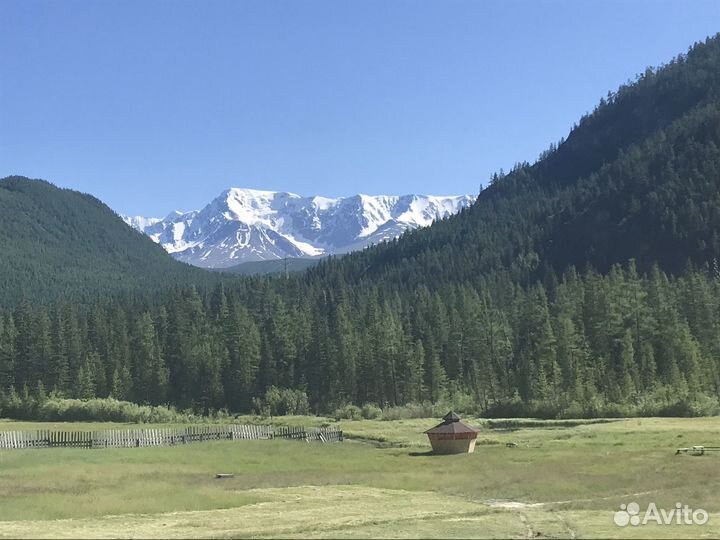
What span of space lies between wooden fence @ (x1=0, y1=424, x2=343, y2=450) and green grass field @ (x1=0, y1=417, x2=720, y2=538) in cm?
562

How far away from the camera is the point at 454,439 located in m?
68.8

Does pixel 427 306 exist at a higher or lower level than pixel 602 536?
higher

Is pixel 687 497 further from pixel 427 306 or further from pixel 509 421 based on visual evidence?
pixel 427 306

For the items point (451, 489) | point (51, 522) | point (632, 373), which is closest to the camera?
point (51, 522)

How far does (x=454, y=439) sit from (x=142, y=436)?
34850mm

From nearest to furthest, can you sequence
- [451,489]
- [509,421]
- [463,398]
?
[451,489]
[509,421]
[463,398]

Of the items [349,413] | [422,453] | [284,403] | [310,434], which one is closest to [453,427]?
[422,453]

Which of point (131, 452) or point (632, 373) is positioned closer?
point (131, 452)

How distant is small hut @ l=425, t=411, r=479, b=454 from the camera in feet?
225

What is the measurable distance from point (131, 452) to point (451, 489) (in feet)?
121

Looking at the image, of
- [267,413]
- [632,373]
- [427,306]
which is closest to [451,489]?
[632,373]

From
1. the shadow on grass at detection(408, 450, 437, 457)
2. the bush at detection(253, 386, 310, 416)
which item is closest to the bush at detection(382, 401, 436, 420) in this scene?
the bush at detection(253, 386, 310, 416)

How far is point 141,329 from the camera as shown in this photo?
17012 centimetres

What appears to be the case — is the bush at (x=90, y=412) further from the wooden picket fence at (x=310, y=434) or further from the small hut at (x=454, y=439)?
the small hut at (x=454, y=439)
